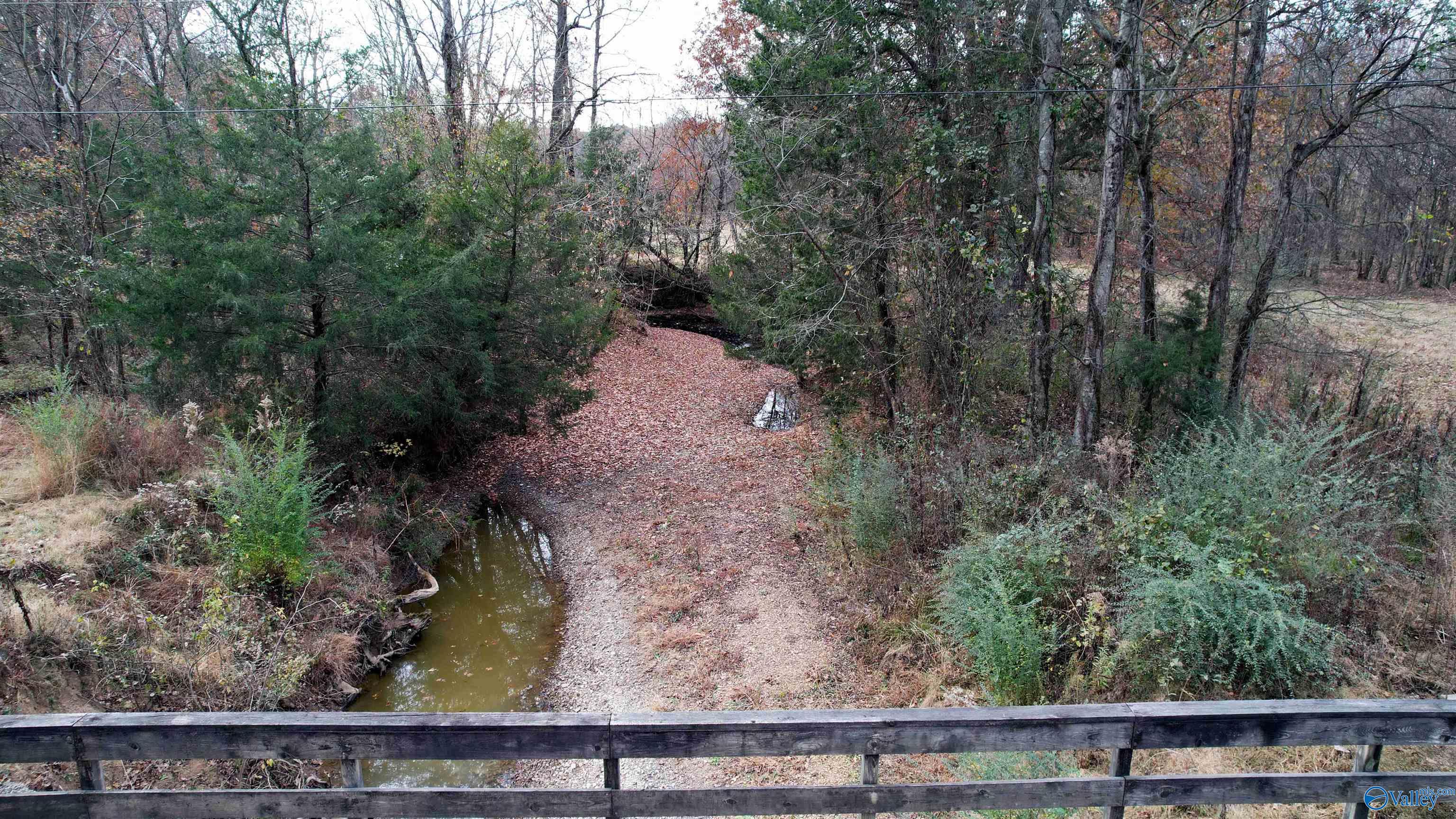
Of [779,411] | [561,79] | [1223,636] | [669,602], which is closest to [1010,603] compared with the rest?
[1223,636]

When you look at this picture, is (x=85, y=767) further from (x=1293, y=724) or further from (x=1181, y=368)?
(x=1181, y=368)

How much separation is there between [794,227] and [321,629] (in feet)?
28.5

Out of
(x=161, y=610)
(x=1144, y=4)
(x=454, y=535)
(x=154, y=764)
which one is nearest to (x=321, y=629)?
(x=161, y=610)

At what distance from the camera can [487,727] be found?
9.88 feet

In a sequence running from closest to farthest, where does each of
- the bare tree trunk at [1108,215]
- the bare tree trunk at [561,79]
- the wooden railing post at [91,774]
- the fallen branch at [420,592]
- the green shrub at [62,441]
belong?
1. the wooden railing post at [91,774]
2. the green shrub at [62,441]
3. the bare tree trunk at [1108,215]
4. the fallen branch at [420,592]
5. the bare tree trunk at [561,79]

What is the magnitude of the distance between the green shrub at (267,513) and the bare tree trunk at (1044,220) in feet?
28.7

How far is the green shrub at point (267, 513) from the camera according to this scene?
7.37 meters

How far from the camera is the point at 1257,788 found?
324 centimetres

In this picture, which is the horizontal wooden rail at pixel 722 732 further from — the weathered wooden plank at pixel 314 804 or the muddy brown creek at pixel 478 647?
the muddy brown creek at pixel 478 647

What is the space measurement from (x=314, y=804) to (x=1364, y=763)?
4693 millimetres

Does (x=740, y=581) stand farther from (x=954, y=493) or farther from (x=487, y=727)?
(x=487, y=727)

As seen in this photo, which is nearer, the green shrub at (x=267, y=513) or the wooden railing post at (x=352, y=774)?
the wooden railing post at (x=352, y=774)

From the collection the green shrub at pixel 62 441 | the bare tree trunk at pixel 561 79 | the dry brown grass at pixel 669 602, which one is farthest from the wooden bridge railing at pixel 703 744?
the bare tree trunk at pixel 561 79

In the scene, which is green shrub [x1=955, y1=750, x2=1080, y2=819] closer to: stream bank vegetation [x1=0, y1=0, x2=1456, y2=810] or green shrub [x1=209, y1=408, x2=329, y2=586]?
stream bank vegetation [x1=0, y1=0, x2=1456, y2=810]
